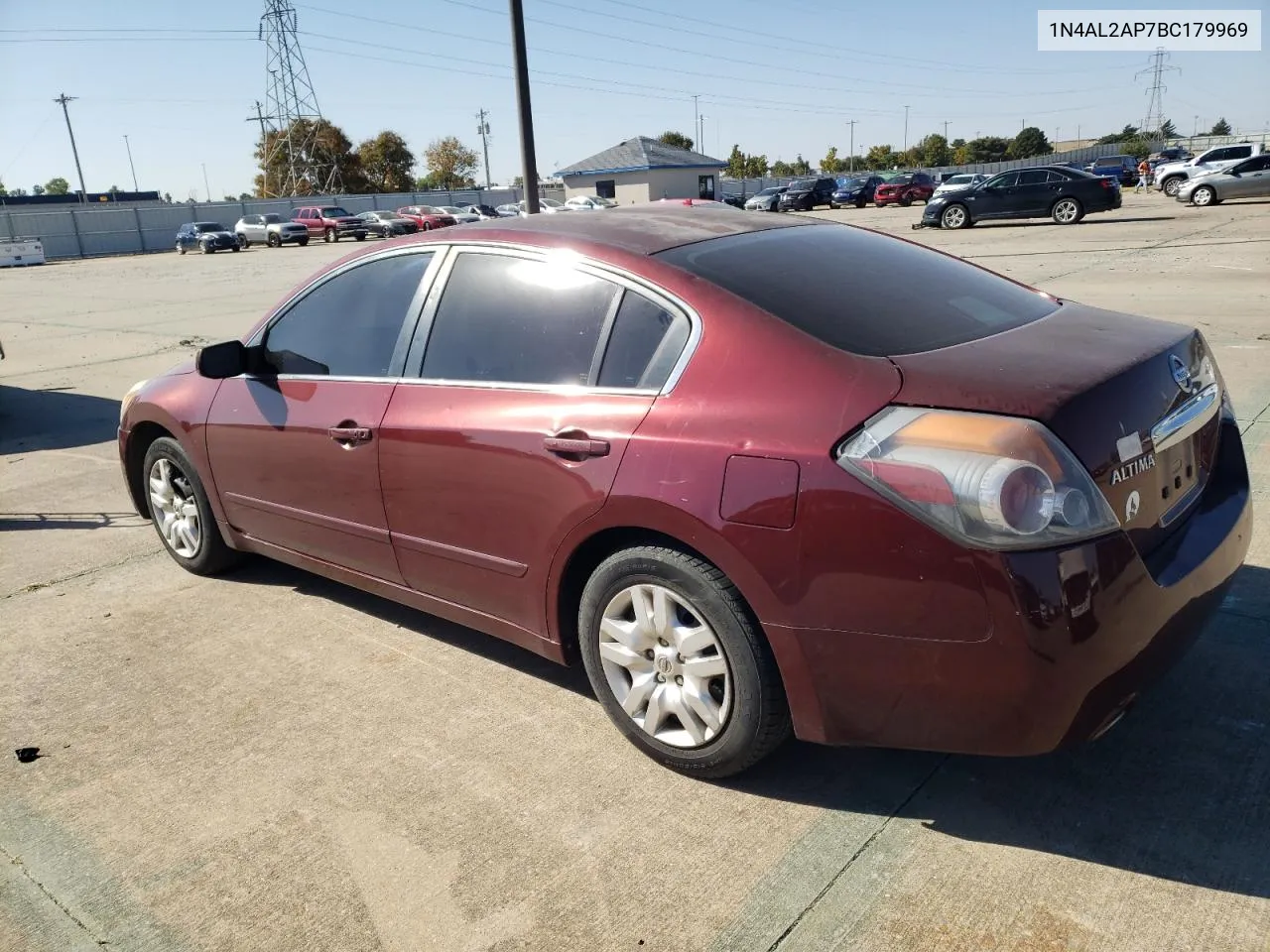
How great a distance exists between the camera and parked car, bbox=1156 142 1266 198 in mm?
30531

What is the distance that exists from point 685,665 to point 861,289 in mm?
1277

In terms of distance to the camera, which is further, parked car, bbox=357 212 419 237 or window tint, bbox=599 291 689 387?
parked car, bbox=357 212 419 237

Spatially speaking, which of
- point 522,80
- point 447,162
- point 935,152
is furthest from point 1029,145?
point 522,80

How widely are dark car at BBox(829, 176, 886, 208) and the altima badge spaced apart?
4963cm

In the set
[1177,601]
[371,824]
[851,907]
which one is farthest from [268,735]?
[1177,601]

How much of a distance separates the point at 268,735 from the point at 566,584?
3.85 feet

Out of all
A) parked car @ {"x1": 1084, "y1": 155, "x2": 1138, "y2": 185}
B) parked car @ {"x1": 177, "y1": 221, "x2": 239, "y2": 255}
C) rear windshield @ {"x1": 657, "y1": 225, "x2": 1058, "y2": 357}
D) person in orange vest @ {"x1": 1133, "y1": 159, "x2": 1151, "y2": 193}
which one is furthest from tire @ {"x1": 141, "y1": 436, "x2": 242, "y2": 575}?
person in orange vest @ {"x1": 1133, "y1": 159, "x2": 1151, "y2": 193}

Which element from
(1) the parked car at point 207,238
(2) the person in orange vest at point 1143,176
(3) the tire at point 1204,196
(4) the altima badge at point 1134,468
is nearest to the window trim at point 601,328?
(4) the altima badge at point 1134,468

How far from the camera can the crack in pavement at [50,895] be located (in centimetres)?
245

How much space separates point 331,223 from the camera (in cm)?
4809

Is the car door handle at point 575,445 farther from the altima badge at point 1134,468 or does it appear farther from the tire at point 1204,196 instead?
the tire at point 1204,196

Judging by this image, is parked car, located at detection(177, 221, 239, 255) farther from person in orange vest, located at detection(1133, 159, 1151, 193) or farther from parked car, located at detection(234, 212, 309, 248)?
person in orange vest, located at detection(1133, 159, 1151, 193)

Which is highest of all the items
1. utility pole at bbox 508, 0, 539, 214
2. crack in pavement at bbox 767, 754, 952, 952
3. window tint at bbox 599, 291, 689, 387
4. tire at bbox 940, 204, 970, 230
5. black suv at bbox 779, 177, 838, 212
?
utility pole at bbox 508, 0, 539, 214

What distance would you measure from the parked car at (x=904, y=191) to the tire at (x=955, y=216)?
20.0 m
